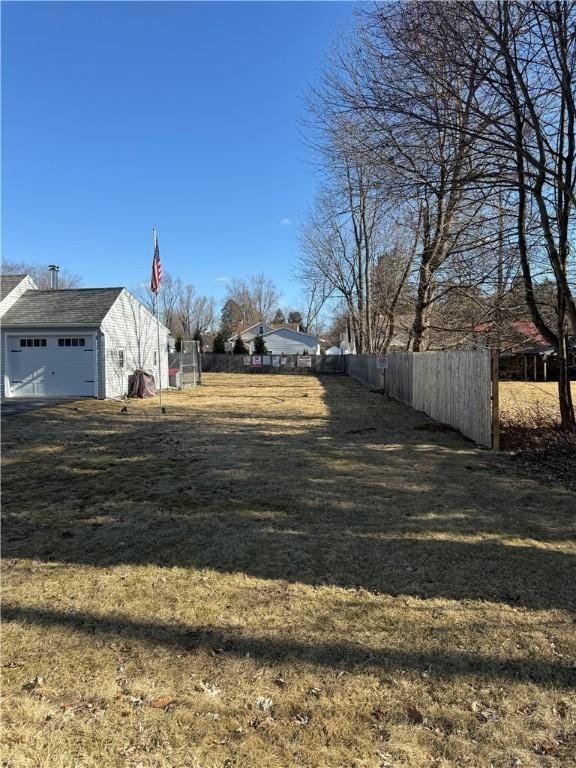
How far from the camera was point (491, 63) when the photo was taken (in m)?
6.93

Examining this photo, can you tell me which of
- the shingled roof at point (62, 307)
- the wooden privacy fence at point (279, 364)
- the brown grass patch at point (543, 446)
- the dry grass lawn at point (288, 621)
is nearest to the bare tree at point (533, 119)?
the brown grass patch at point (543, 446)

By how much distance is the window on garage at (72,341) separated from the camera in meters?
17.6

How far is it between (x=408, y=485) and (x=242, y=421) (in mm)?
6513

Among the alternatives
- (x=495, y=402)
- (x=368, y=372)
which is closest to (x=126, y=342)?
(x=368, y=372)

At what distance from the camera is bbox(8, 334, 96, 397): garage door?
57.9ft

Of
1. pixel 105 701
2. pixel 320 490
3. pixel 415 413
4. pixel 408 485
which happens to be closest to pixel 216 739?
pixel 105 701

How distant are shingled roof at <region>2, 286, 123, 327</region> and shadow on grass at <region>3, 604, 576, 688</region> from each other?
1561 cm

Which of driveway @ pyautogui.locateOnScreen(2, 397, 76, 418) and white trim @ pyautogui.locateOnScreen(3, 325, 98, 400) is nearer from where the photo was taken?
driveway @ pyautogui.locateOnScreen(2, 397, 76, 418)

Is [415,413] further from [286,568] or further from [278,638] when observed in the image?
[278,638]

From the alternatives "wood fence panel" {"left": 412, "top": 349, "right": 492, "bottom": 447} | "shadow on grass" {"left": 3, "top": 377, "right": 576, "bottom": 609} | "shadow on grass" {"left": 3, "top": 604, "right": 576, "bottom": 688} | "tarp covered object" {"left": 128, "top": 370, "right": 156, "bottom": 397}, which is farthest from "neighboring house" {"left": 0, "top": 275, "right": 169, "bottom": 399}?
"shadow on grass" {"left": 3, "top": 604, "right": 576, "bottom": 688}

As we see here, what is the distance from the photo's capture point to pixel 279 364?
46.2m

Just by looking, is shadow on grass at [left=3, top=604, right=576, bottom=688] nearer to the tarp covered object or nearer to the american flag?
the american flag

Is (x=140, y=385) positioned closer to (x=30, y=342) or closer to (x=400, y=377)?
(x=30, y=342)

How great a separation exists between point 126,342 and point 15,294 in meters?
4.24
